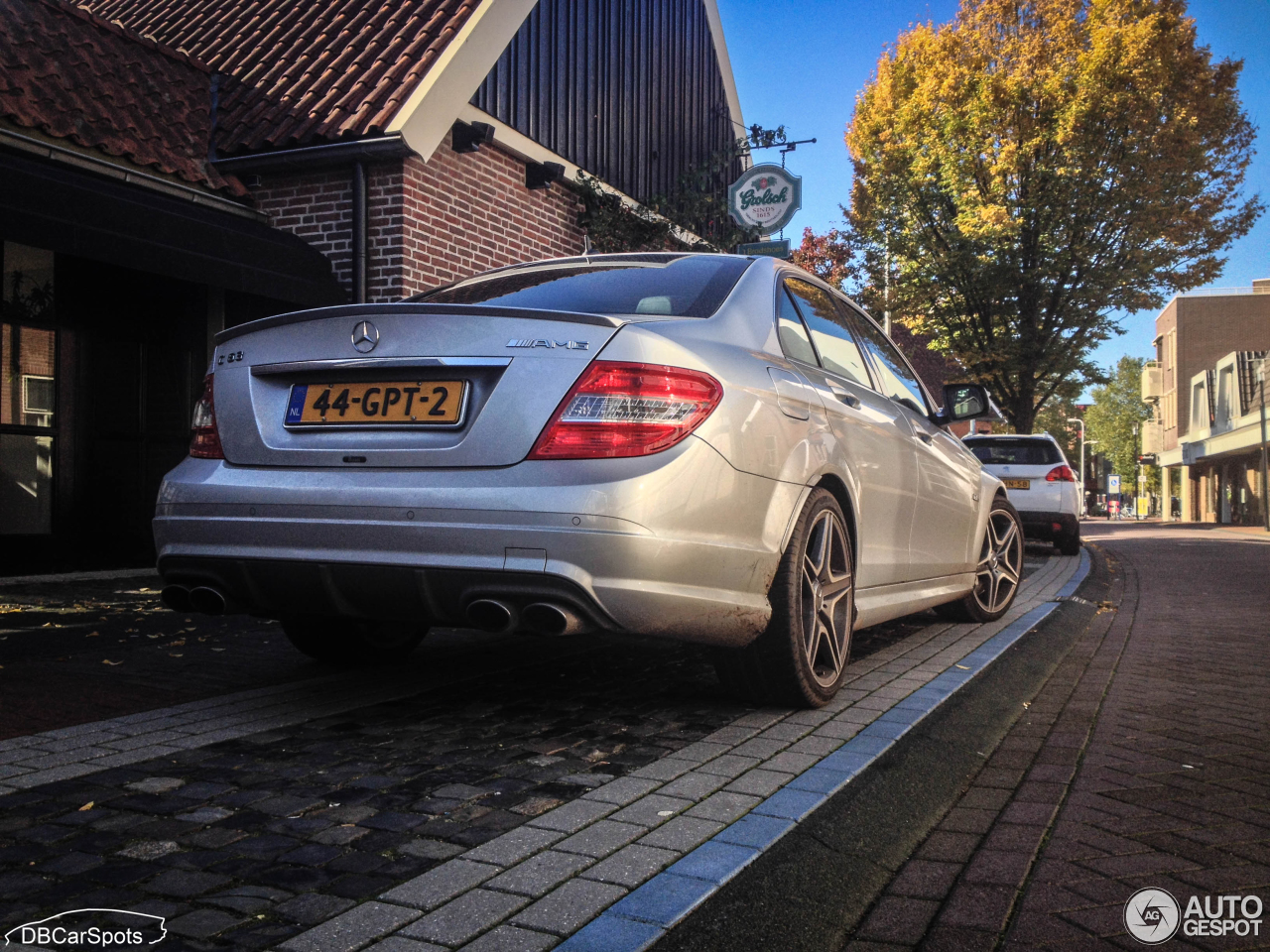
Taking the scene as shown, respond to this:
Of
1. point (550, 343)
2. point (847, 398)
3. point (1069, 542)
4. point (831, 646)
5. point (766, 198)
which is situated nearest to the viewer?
point (550, 343)

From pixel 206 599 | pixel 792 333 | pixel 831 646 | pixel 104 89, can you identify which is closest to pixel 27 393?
pixel 104 89

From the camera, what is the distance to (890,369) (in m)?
5.60

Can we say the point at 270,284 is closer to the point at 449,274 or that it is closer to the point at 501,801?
the point at 449,274

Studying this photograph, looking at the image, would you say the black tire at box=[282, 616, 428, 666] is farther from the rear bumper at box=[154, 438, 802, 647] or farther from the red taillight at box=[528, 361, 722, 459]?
the red taillight at box=[528, 361, 722, 459]

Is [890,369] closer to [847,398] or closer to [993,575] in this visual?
[847,398]

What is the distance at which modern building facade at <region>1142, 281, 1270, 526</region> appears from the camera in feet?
167

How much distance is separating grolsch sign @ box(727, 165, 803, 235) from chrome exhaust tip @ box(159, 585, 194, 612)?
11814mm

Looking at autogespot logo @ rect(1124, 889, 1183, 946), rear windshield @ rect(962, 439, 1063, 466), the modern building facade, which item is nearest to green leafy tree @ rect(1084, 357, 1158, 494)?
the modern building facade

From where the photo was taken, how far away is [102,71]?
376 inches

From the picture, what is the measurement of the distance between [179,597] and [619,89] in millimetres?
12705

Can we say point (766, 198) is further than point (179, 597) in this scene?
Yes

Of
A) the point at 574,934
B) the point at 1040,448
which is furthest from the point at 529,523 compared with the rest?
the point at 1040,448

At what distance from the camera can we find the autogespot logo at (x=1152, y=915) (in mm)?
2223

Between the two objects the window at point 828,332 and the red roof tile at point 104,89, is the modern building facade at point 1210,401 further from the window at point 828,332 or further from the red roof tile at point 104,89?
the window at point 828,332
